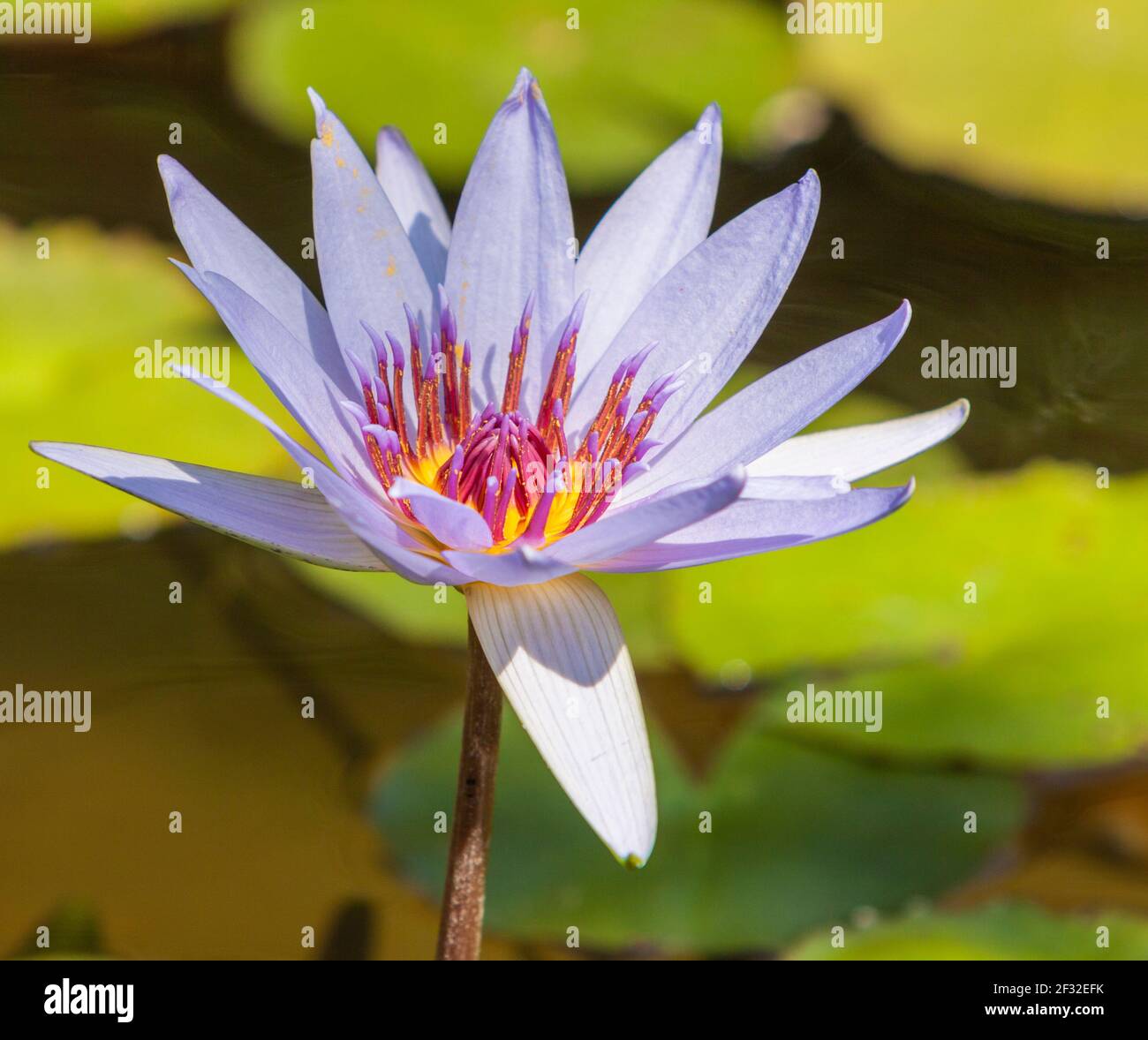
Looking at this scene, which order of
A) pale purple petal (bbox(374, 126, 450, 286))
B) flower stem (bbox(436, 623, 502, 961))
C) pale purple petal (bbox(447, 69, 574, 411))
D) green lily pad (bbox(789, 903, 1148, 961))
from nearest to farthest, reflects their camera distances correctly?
flower stem (bbox(436, 623, 502, 961))
pale purple petal (bbox(447, 69, 574, 411))
pale purple petal (bbox(374, 126, 450, 286))
green lily pad (bbox(789, 903, 1148, 961))

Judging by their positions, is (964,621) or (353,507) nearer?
(353,507)

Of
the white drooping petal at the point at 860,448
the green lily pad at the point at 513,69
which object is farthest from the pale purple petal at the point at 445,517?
the green lily pad at the point at 513,69

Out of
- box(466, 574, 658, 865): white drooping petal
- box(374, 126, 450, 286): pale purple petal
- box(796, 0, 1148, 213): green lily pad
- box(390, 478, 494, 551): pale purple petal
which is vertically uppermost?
box(796, 0, 1148, 213): green lily pad

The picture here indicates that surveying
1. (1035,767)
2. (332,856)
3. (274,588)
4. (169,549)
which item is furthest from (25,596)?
(1035,767)

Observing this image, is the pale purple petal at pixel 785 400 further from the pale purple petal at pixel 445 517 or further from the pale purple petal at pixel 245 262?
the pale purple petal at pixel 245 262

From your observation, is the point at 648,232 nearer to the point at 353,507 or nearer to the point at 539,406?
the point at 539,406

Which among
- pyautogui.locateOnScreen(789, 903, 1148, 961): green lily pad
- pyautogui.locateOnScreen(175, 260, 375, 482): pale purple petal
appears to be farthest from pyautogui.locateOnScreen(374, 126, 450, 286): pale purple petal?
pyautogui.locateOnScreen(789, 903, 1148, 961): green lily pad

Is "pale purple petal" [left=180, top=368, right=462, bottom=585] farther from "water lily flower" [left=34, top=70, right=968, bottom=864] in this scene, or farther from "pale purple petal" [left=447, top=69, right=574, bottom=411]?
"pale purple petal" [left=447, top=69, right=574, bottom=411]

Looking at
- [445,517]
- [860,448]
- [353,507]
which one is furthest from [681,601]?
[353,507]
